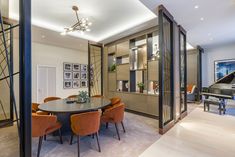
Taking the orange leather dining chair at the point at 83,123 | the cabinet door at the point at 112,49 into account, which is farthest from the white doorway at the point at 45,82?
the orange leather dining chair at the point at 83,123

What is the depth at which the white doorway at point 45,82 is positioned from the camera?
6.40 meters

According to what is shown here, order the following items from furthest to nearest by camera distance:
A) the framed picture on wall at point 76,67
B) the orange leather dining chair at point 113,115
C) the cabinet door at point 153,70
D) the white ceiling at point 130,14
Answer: the framed picture on wall at point 76,67, the cabinet door at point 153,70, the white ceiling at point 130,14, the orange leather dining chair at point 113,115

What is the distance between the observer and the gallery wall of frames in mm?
7328

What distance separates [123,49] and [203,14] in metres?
2.97

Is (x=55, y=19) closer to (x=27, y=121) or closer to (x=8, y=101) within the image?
(x=8, y=101)

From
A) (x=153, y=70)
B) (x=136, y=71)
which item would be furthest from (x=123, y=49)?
(x=153, y=70)

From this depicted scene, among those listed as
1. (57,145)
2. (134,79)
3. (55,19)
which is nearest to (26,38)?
(57,145)

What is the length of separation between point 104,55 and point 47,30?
2766 millimetres

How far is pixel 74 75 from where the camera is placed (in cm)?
771

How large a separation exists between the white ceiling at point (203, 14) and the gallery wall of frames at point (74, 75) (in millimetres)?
5366

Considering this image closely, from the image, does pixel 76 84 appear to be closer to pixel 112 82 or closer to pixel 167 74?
pixel 112 82

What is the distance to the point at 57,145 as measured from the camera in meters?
2.88

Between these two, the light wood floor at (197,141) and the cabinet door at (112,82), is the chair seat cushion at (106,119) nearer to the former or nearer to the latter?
the light wood floor at (197,141)

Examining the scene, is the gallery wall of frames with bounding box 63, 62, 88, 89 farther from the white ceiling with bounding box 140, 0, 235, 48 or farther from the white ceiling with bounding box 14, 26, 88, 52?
the white ceiling with bounding box 140, 0, 235, 48
